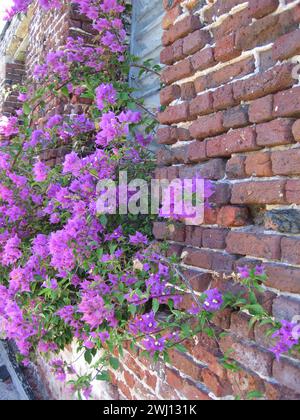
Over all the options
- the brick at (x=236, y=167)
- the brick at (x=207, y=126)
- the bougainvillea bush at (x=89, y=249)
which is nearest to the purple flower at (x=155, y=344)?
the bougainvillea bush at (x=89, y=249)

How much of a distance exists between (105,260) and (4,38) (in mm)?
5111

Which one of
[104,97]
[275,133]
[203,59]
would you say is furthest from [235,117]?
[104,97]

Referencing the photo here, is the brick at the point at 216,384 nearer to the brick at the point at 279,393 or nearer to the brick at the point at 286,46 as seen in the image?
the brick at the point at 279,393

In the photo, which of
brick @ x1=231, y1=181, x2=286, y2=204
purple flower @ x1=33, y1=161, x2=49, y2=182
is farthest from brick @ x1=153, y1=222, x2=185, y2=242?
purple flower @ x1=33, y1=161, x2=49, y2=182

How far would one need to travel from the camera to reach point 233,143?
1614 mm

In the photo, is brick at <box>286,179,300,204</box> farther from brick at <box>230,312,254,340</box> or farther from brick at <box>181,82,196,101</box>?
brick at <box>181,82,196,101</box>

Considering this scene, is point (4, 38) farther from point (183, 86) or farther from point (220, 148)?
point (220, 148)

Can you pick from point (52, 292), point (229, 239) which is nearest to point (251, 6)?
point (229, 239)

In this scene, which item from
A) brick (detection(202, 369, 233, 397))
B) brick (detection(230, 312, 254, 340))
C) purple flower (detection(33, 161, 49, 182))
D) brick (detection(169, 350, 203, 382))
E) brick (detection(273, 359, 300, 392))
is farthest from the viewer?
purple flower (detection(33, 161, 49, 182))

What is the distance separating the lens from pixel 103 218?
218 centimetres

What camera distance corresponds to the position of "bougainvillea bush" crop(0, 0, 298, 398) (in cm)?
177

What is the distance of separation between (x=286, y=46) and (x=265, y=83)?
13cm

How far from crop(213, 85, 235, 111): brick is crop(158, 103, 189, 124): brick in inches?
7.6

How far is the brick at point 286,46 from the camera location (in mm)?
1368
